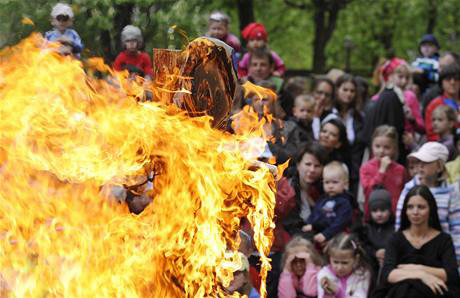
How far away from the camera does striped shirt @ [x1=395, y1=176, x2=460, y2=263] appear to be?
765 centimetres

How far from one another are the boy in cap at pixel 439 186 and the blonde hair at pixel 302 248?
30.6 inches

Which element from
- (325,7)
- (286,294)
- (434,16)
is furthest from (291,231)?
(434,16)

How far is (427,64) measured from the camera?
11.9 m

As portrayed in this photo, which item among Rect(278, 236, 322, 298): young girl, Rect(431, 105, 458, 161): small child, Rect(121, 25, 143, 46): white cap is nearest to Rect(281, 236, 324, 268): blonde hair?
Rect(278, 236, 322, 298): young girl

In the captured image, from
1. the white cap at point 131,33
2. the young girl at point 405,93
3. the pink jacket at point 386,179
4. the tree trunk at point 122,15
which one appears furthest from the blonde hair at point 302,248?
the young girl at point 405,93

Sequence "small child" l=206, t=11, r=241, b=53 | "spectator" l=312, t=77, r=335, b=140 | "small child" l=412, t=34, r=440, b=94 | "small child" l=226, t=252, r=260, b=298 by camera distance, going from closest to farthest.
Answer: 1. "small child" l=226, t=252, r=260, b=298
2. "small child" l=206, t=11, r=241, b=53
3. "spectator" l=312, t=77, r=335, b=140
4. "small child" l=412, t=34, r=440, b=94

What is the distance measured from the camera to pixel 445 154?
8.23 metres

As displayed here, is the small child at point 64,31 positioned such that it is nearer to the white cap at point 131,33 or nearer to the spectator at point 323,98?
the white cap at point 131,33

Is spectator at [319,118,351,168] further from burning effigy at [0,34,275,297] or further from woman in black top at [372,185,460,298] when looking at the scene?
burning effigy at [0,34,275,297]

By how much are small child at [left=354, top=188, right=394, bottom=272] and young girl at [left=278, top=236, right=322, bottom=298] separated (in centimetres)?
74

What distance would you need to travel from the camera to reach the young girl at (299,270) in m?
7.12

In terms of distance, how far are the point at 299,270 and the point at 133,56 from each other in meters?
2.12

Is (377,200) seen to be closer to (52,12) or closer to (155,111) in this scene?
(52,12)

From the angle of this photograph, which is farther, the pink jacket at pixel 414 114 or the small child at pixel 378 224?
the pink jacket at pixel 414 114
